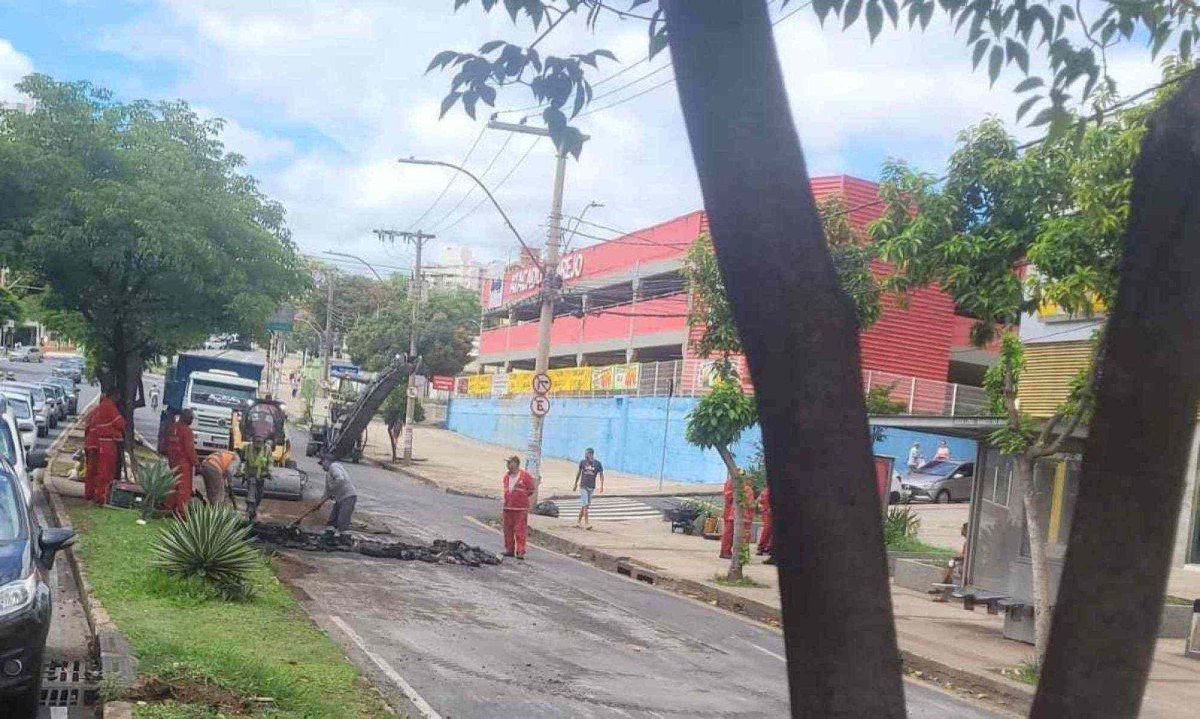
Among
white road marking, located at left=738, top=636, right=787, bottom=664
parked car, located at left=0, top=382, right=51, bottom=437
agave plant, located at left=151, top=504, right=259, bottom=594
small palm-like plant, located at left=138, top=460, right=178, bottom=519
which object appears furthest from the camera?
parked car, located at left=0, top=382, right=51, bottom=437

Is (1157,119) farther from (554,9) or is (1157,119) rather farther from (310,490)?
(310,490)

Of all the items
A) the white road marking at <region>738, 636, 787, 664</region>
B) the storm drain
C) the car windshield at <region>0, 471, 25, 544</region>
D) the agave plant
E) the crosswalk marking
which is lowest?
the crosswalk marking

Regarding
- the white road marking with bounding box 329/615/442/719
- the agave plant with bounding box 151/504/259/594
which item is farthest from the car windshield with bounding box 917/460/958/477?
the agave plant with bounding box 151/504/259/594

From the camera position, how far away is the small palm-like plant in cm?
1781

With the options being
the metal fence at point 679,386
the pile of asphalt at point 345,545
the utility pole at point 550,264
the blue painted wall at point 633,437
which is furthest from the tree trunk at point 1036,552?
the blue painted wall at point 633,437

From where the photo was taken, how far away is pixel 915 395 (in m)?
37.9

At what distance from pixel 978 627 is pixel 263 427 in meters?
17.0

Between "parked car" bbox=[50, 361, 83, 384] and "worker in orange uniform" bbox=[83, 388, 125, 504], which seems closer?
"worker in orange uniform" bbox=[83, 388, 125, 504]

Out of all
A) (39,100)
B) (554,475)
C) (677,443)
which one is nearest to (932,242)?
(39,100)

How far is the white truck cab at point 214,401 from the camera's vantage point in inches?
1314

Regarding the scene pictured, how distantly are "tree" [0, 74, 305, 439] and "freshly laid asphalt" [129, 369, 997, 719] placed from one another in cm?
608

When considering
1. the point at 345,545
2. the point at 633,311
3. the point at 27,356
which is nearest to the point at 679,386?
the point at 633,311

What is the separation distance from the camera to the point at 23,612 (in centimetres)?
729

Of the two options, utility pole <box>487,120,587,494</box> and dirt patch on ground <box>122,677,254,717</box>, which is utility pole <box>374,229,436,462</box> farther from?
dirt patch on ground <box>122,677,254,717</box>
